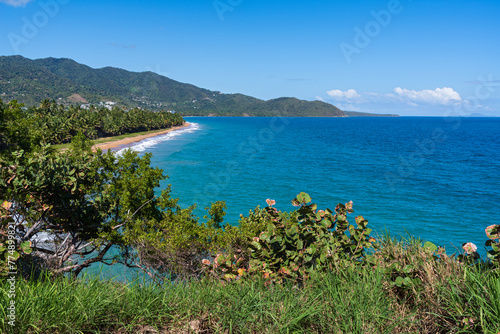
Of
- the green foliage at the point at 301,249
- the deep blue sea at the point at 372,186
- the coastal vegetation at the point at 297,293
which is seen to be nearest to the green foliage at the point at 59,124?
the coastal vegetation at the point at 297,293

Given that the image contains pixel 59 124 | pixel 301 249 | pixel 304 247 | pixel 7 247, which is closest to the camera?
pixel 7 247

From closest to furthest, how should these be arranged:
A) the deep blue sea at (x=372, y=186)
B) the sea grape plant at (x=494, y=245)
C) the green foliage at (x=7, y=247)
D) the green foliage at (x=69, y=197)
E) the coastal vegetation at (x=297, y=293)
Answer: the coastal vegetation at (x=297, y=293) < the sea grape plant at (x=494, y=245) < the green foliage at (x=7, y=247) < the green foliage at (x=69, y=197) < the deep blue sea at (x=372, y=186)

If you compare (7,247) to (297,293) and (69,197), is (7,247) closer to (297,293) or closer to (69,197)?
(69,197)

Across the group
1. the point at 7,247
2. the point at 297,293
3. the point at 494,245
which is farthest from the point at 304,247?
the point at 7,247

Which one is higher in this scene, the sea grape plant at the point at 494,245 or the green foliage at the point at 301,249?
the sea grape plant at the point at 494,245

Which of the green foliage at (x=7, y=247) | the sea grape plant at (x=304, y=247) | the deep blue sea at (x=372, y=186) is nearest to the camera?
the green foliage at (x=7, y=247)

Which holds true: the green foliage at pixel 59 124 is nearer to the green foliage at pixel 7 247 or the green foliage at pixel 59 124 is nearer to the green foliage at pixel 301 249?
the green foliage at pixel 7 247

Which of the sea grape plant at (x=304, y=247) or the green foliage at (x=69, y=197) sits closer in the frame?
the sea grape plant at (x=304, y=247)

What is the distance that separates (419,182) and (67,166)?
5737cm

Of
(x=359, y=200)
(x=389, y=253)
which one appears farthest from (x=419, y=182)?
(x=389, y=253)

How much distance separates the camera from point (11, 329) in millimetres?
3221

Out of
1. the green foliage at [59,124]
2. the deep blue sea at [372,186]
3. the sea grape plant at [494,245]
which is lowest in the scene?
the deep blue sea at [372,186]

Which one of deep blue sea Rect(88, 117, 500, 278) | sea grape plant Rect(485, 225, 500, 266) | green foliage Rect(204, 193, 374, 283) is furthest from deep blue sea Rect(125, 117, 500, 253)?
sea grape plant Rect(485, 225, 500, 266)

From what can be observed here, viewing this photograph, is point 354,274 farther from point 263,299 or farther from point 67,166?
point 67,166
